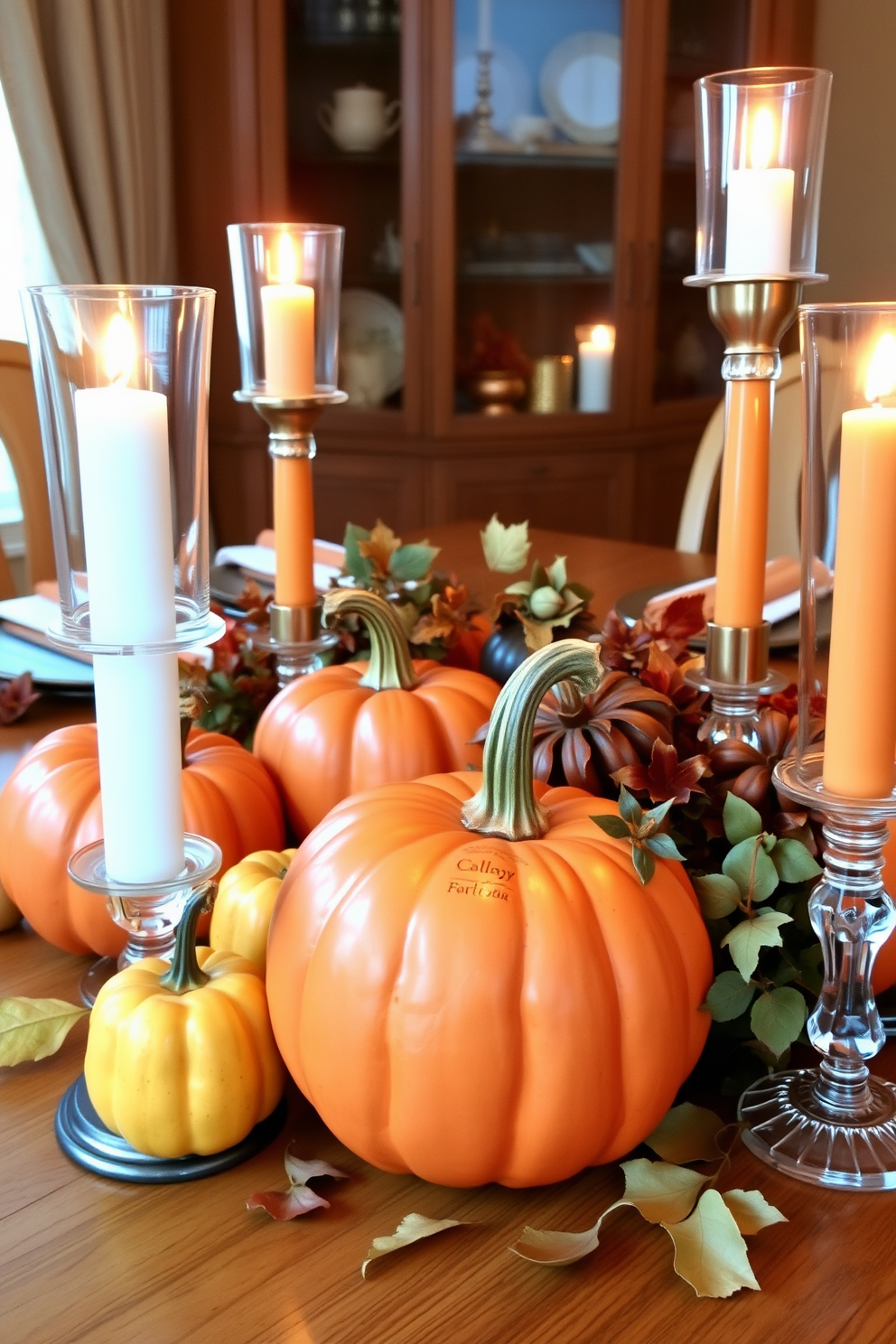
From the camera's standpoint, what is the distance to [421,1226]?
518 mm

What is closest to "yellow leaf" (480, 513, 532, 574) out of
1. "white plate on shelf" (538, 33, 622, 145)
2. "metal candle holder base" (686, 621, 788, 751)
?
"metal candle holder base" (686, 621, 788, 751)

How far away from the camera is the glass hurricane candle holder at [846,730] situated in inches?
19.9

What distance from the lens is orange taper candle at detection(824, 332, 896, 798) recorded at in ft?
1.63

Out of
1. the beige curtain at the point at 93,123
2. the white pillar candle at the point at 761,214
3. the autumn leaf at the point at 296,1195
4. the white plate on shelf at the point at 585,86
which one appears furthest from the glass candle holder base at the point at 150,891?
the white plate on shelf at the point at 585,86

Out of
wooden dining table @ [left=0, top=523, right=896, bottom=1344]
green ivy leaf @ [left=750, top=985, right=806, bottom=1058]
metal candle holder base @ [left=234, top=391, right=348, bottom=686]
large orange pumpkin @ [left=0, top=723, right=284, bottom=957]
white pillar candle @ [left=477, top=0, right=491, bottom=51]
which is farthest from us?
white pillar candle @ [left=477, top=0, right=491, bottom=51]

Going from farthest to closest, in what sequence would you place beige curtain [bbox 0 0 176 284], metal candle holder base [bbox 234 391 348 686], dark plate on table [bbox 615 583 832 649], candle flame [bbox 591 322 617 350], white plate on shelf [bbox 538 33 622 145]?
1. candle flame [bbox 591 322 617 350]
2. white plate on shelf [bbox 538 33 622 145]
3. beige curtain [bbox 0 0 176 284]
4. dark plate on table [bbox 615 583 832 649]
5. metal candle holder base [bbox 234 391 348 686]

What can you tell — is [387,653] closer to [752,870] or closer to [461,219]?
[752,870]

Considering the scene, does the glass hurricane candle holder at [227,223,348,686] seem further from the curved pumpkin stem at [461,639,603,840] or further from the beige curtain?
the beige curtain

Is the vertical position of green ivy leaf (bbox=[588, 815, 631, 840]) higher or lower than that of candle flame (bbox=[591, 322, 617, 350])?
lower

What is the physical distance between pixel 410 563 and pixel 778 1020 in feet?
1.61

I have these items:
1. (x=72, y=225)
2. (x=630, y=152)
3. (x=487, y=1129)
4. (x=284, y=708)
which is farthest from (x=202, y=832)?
(x=630, y=152)

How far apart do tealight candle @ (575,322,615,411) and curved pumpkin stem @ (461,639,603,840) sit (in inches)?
109

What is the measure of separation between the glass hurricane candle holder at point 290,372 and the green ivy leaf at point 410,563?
67 millimetres

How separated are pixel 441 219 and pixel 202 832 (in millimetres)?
2554
